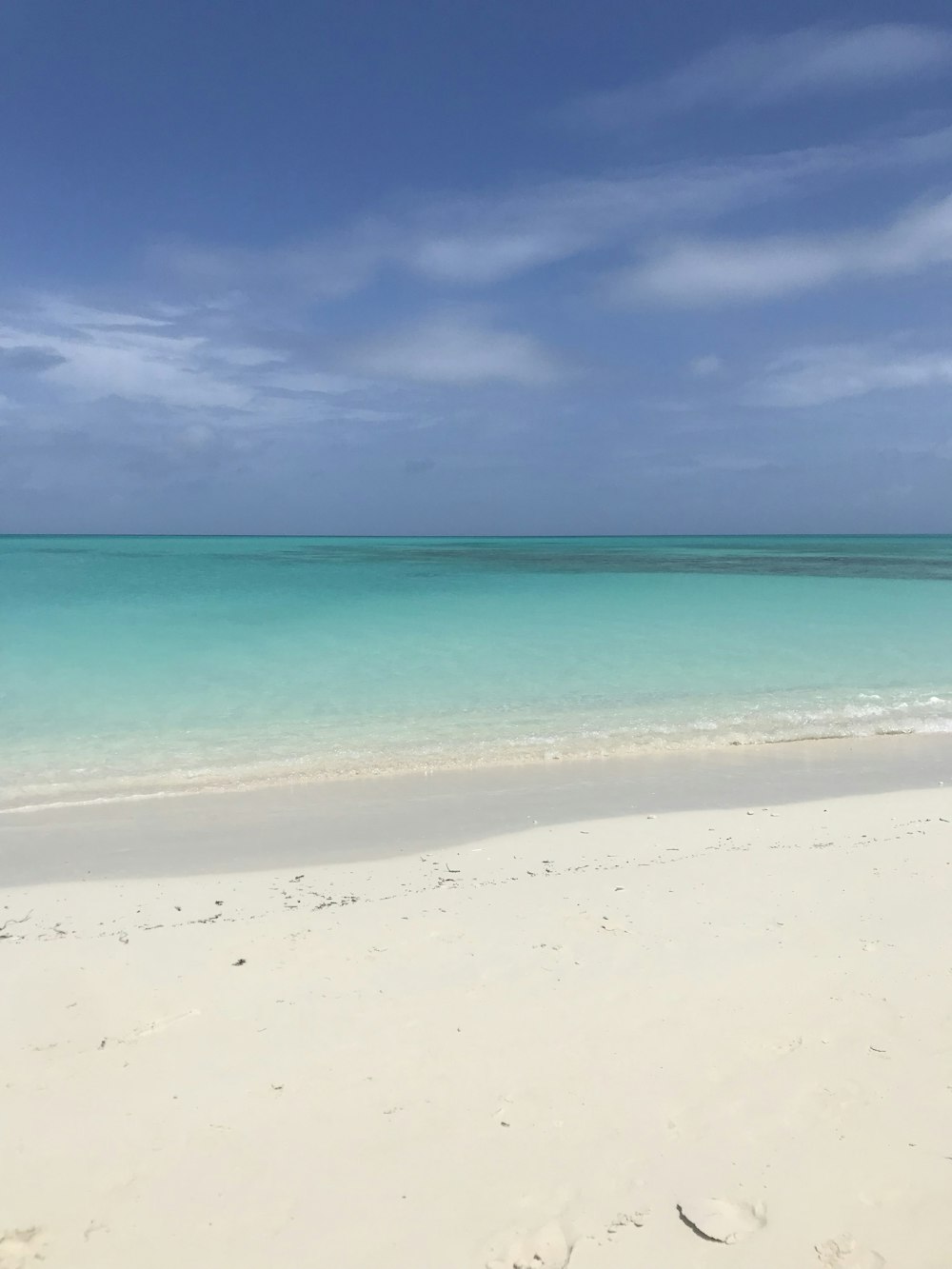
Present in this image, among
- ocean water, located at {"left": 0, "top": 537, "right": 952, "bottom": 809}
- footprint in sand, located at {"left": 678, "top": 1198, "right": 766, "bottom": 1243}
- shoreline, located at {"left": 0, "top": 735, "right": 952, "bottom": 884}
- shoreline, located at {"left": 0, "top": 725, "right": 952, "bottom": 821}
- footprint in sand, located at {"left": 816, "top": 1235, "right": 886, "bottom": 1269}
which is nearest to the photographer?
footprint in sand, located at {"left": 816, "top": 1235, "right": 886, "bottom": 1269}

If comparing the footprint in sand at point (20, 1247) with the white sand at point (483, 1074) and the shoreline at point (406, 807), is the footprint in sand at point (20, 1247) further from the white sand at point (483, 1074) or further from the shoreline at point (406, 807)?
the shoreline at point (406, 807)

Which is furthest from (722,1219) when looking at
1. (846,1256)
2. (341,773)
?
(341,773)

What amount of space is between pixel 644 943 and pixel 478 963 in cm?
95

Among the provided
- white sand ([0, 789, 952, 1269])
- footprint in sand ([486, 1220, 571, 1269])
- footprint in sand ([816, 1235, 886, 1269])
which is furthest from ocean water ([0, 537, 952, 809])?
footprint in sand ([816, 1235, 886, 1269])

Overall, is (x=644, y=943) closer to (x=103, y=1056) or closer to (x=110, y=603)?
(x=103, y=1056)

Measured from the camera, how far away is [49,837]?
6688 mm

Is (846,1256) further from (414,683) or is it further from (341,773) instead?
(414,683)

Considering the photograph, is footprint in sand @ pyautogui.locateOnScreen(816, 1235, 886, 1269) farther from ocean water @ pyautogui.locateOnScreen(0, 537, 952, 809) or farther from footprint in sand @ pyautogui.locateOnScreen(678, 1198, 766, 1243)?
ocean water @ pyautogui.locateOnScreen(0, 537, 952, 809)

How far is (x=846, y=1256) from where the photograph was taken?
8.16 ft

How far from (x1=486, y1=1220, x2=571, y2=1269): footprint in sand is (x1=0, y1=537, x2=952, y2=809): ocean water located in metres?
6.15

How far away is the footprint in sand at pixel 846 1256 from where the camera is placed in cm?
245

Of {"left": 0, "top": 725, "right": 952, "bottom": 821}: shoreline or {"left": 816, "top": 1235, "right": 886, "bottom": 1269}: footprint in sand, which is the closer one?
{"left": 816, "top": 1235, "right": 886, "bottom": 1269}: footprint in sand

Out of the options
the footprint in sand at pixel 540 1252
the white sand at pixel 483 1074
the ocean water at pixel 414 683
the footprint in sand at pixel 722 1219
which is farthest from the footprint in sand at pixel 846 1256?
the ocean water at pixel 414 683

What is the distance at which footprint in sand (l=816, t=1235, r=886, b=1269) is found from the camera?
2.45 meters
